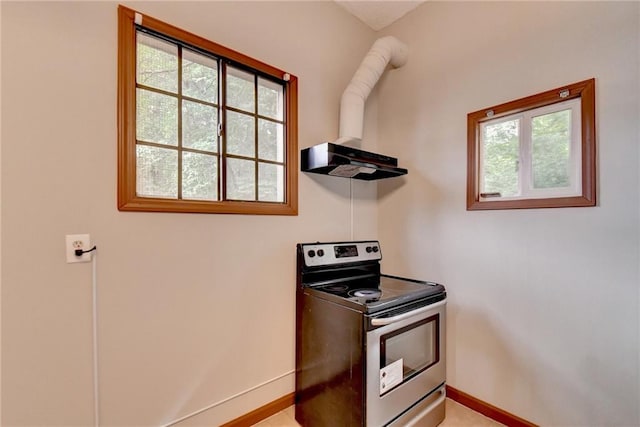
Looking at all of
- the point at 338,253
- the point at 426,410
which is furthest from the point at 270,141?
the point at 426,410

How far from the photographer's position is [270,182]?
197 cm

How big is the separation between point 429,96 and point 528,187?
3.18ft

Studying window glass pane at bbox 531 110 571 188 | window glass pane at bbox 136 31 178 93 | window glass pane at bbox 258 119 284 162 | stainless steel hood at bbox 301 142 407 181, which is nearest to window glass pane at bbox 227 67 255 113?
window glass pane at bbox 258 119 284 162

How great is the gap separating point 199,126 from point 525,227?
78.4 inches

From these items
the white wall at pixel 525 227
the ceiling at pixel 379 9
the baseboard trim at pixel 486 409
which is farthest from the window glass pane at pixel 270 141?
the baseboard trim at pixel 486 409

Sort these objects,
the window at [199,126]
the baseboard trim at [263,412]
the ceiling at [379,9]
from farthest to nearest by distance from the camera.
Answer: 1. the ceiling at [379,9]
2. the baseboard trim at [263,412]
3. the window at [199,126]

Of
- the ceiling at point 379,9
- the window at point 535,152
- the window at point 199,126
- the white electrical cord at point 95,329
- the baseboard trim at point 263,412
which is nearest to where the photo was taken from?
the white electrical cord at point 95,329

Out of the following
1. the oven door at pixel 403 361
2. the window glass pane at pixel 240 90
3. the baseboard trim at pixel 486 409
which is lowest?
the baseboard trim at pixel 486 409

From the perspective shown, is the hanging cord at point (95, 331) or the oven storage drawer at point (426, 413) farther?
the oven storage drawer at point (426, 413)

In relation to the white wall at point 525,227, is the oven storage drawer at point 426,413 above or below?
below

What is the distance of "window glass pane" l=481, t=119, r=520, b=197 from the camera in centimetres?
183

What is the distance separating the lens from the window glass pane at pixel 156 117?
4.80 ft

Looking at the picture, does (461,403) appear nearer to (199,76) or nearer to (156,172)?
(156,172)

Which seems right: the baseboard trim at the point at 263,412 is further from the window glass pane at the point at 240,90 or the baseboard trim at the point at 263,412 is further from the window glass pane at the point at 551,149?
the window glass pane at the point at 551,149
